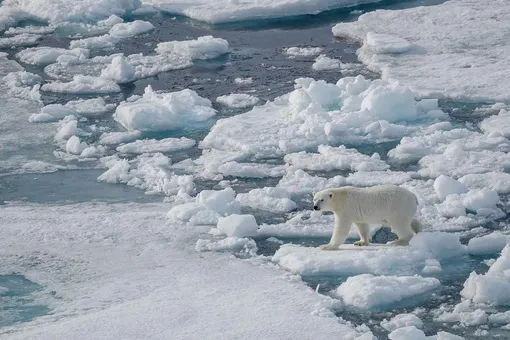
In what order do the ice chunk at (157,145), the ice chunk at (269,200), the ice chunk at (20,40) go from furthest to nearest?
the ice chunk at (20,40)
the ice chunk at (157,145)
the ice chunk at (269,200)

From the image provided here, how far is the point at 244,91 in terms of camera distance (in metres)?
12.3

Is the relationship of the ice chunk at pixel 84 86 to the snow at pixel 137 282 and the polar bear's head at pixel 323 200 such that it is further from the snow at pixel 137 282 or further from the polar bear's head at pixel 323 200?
the polar bear's head at pixel 323 200

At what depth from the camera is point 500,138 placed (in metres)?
9.72

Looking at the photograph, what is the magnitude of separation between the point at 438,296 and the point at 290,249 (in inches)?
50.6

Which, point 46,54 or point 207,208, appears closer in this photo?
point 207,208

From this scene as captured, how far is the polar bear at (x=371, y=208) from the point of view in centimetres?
718

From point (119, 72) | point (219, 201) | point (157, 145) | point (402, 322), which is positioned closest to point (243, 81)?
point (119, 72)

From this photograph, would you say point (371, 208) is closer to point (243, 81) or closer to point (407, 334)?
point (407, 334)

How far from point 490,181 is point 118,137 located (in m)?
4.34

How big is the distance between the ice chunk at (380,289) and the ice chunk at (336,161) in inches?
105

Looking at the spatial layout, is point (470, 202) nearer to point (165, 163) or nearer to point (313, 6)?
point (165, 163)

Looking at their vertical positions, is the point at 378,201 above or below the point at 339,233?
above

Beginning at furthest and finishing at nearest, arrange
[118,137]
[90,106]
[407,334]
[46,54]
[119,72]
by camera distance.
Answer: [46,54], [119,72], [90,106], [118,137], [407,334]

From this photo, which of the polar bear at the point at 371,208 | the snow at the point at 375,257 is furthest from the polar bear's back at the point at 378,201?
the snow at the point at 375,257
